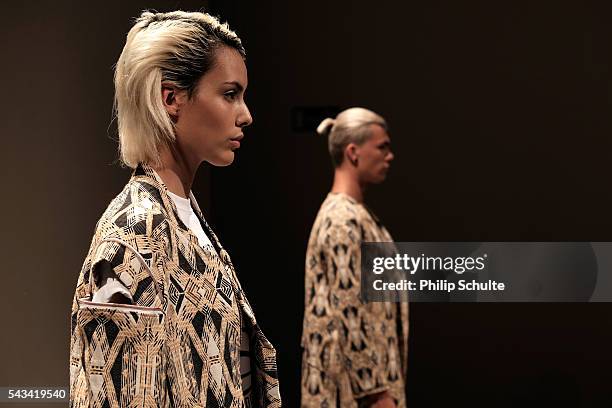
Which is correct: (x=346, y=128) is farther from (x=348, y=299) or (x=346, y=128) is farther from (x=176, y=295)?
(x=176, y=295)

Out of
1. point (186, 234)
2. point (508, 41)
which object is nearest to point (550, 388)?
point (508, 41)

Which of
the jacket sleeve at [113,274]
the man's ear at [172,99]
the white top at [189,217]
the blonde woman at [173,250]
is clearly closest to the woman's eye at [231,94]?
the blonde woman at [173,250]

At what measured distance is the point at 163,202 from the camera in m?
1.93

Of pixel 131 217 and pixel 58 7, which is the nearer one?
pixel 131 217

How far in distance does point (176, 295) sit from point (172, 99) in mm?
427

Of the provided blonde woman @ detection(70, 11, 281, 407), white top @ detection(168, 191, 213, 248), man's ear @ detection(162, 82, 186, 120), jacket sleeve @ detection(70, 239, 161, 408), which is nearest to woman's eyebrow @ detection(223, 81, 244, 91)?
blonde woman @ detection(70, 11, 281, 407)

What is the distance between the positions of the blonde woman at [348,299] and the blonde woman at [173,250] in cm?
158

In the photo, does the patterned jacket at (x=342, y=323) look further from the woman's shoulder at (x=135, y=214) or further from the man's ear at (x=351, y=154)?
the woman's shoulder at (x=135, y=214)

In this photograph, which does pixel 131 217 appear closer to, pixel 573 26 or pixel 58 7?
pixel 58 7

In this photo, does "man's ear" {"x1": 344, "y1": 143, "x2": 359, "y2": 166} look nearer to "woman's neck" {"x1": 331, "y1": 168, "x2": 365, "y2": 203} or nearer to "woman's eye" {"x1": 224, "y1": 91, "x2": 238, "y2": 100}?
"woman's neck" {"x1": 331, "y1": 168, "x2": 365, "y2": 203}

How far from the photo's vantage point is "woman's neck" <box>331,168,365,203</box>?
147 inches

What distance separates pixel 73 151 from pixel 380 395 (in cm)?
151

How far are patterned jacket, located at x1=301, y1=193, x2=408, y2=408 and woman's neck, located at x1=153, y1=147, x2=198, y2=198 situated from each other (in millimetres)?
1694

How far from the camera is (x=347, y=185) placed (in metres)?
3.75
